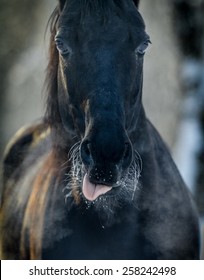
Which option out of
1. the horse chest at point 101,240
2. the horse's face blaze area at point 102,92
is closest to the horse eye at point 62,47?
the horse's face blaze area at point 102,92

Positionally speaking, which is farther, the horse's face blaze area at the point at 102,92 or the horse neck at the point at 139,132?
the horse neck at the point at 139,132

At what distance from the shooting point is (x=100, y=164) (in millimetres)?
1472

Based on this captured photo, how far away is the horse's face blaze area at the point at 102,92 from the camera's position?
1.47 metres

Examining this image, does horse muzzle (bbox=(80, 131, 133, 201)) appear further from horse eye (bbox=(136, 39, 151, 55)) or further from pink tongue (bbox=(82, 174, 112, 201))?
horse eye (bbox=(136, 39, 151, 55))

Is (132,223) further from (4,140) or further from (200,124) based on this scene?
(4,140)

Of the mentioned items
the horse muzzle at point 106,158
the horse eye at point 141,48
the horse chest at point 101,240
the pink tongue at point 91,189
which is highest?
the horse eye at point 141,48

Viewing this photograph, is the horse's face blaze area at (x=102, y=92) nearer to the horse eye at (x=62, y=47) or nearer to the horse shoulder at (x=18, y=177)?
the horse eye at (x=62, y=47)

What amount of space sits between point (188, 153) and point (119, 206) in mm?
462

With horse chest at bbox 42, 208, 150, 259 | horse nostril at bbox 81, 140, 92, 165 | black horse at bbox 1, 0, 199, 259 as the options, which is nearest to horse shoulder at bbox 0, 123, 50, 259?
black horse at bbox 1, 0, 199, 259

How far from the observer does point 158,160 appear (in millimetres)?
1786

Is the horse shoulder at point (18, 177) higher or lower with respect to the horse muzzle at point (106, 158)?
lower

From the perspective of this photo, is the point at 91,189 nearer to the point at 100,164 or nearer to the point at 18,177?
the point at 100,164

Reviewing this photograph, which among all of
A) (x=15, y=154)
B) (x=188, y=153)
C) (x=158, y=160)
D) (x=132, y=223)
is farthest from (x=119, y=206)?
(x=15, y=154)

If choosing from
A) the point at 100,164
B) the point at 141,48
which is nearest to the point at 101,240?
the point at 100,164
